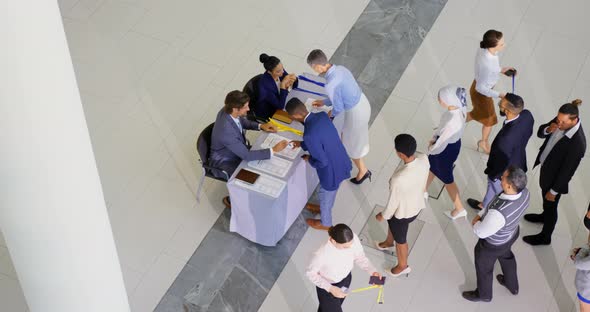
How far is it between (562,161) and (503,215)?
1060 millimetres

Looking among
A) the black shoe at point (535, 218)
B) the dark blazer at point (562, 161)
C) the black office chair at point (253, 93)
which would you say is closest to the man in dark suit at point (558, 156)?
the dark blazer at point (562, 161)

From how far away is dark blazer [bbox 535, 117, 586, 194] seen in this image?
591 cm

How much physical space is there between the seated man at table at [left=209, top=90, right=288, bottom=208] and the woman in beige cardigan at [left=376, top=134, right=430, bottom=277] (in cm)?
122

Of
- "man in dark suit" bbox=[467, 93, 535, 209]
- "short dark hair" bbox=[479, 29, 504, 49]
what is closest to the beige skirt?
"short dark hair" bbox=[479, 29, 504, 49]

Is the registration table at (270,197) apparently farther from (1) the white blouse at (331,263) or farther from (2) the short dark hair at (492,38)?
(2) the short dark hair at (492,38)

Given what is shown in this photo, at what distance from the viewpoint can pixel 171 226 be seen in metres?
7.00

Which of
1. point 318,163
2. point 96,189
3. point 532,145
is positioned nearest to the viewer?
point 96,189

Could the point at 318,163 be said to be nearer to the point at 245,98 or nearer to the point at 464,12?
the point at 245,98

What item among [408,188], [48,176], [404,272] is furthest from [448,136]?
[48,176]

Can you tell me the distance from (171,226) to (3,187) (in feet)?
12.4

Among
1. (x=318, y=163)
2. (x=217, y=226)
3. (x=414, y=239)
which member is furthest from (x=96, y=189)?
(x=414, y=239)

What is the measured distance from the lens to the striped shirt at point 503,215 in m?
5.28

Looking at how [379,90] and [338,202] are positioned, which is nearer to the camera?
[338,202]

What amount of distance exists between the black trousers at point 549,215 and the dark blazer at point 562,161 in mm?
114
